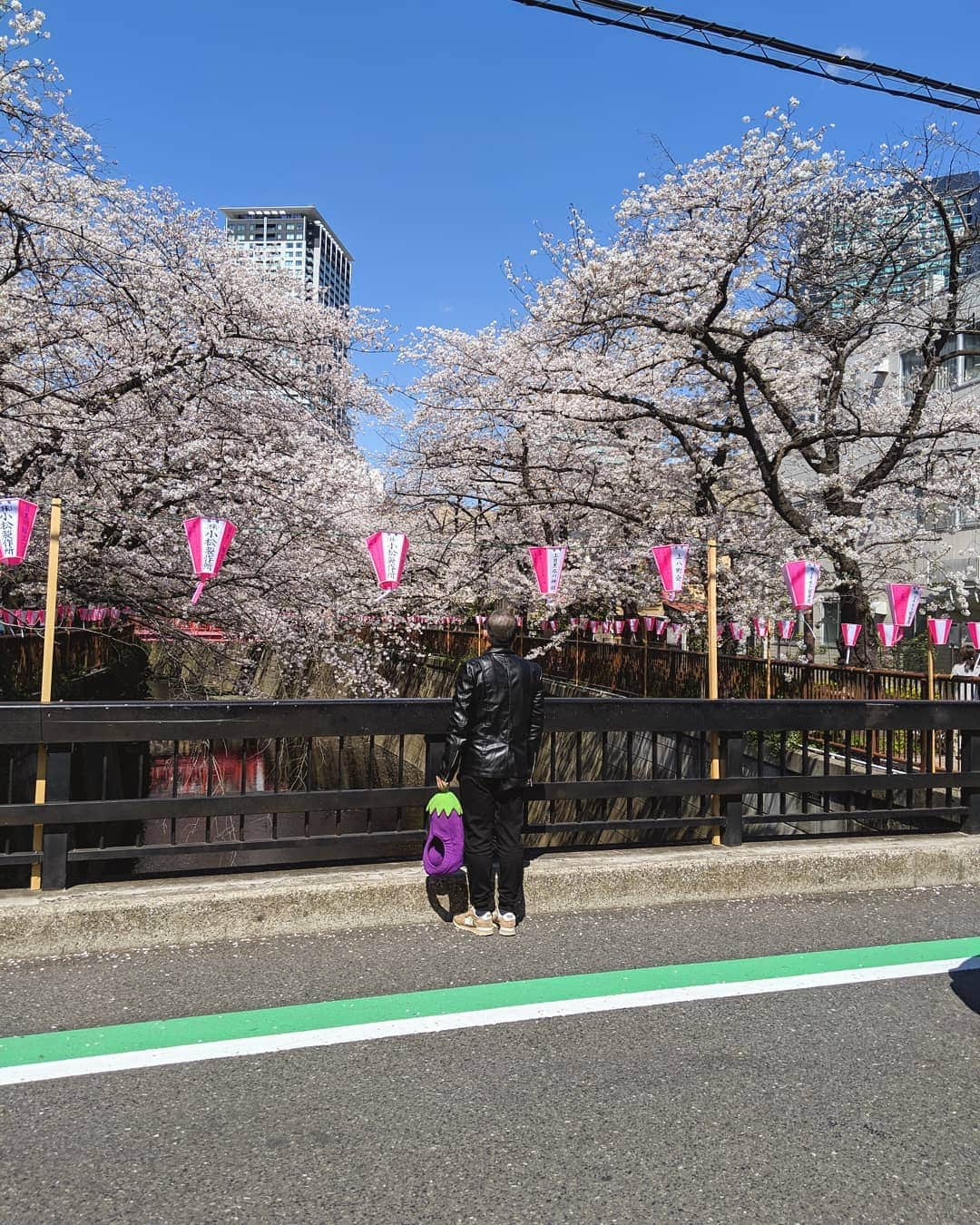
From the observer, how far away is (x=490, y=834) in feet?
14.6

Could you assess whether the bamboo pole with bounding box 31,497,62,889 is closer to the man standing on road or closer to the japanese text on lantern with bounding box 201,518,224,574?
the man standing on road

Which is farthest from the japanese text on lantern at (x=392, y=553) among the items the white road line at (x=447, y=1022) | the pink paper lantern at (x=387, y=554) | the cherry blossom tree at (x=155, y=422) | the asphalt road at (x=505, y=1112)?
the white road line at (x=447, y=1022)

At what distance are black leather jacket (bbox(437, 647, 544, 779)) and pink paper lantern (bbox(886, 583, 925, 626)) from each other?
8640 millimetres

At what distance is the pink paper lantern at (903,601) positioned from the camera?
451 inches

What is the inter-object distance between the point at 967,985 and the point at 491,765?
2323 mm

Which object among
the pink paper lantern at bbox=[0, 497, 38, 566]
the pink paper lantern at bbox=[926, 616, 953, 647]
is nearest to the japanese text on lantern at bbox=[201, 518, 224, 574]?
the pink paper lantern at bbox=[0, 497, 38, 566]

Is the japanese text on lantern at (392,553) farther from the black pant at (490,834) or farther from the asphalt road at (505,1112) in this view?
the asphalt road at (505,1112)

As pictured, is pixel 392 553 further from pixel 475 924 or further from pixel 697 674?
pixel 697 674

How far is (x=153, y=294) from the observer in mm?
10398

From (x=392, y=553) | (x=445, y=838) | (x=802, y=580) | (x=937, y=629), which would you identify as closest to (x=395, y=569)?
(x=392, y=553)

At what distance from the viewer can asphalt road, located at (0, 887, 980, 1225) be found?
2344 millimetres

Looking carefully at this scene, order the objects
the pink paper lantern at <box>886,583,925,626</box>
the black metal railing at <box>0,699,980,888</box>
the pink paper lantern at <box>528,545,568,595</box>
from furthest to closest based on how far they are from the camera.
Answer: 1. the pink paper lantern at <box>528,545,568,595</box>
2. the pink paper lantern at <box>886,583,925,626</box>
3. the black metal railing at <box>0,699,980,888</box>

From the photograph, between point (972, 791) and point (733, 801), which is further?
point (972, 791)

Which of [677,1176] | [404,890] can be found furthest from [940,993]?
[404,890]
